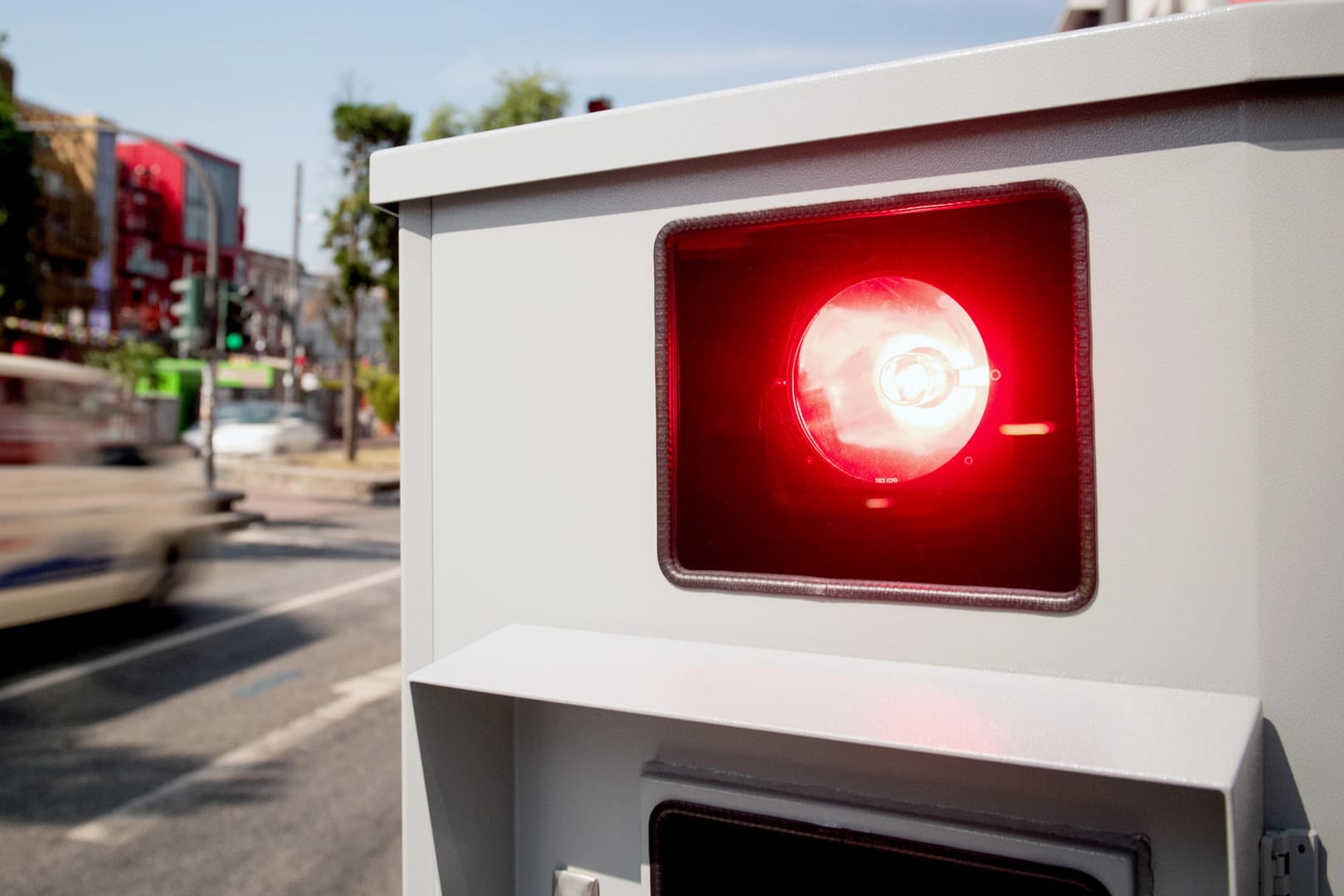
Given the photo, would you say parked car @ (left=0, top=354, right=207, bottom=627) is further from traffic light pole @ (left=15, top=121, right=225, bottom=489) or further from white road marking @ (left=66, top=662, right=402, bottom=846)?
traffic light pole @ (left=15, top=121, right=225, bottom=489)

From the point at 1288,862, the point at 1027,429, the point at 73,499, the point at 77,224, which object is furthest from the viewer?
the point at 77,224

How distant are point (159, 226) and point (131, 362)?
74.1 feet

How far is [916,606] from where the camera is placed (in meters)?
1.10

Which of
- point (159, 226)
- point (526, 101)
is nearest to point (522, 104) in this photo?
point (526, 101)

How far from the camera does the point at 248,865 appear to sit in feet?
11.7

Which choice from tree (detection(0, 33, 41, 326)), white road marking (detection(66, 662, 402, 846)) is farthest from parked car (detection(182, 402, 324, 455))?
white road marking (detection(66, 662, 402, 846))

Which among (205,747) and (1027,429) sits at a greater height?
(1027,429)

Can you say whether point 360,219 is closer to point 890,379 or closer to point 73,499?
point 73,499

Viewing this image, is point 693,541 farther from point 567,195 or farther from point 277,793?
point 277,793

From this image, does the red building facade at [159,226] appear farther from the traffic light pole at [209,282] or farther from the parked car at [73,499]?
the parked car at [73,499]

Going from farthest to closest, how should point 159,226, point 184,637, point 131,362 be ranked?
point 159,226 < point 131,362 < point 184,637

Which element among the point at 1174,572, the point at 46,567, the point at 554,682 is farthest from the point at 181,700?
the point at 1174,572

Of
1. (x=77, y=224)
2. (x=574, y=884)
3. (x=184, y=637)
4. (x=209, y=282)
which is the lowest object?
(x=184, y=637)

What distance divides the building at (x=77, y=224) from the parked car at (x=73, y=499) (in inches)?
1246
